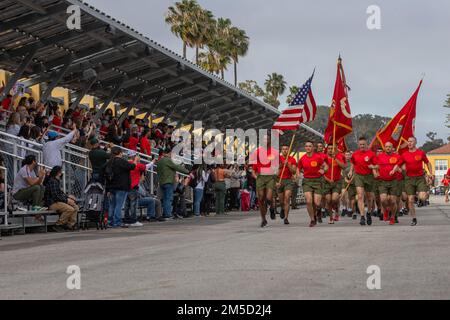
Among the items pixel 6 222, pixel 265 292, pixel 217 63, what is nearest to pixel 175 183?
pixel 6 222

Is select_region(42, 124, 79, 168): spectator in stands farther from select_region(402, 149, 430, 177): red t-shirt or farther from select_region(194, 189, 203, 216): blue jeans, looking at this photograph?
select_region(194, 189, 203, 216): blue jeans

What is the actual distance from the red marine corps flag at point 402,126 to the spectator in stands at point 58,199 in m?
8.95

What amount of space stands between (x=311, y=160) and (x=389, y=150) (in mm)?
1894

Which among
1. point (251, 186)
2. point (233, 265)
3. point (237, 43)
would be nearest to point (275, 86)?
point (237, 43)

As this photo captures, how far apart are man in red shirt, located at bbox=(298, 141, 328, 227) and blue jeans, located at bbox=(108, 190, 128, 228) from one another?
415 cm

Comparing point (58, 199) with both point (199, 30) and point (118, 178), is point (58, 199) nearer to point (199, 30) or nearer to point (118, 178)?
point (118, 178)

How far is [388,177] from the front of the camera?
66.9 feet

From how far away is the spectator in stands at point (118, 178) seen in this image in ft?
66.6

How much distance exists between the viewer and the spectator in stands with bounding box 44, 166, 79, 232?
19.0m

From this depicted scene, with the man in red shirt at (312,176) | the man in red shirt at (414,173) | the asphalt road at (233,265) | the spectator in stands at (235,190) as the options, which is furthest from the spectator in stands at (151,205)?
the spectator in stands at (235,190)

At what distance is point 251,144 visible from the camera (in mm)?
45531
